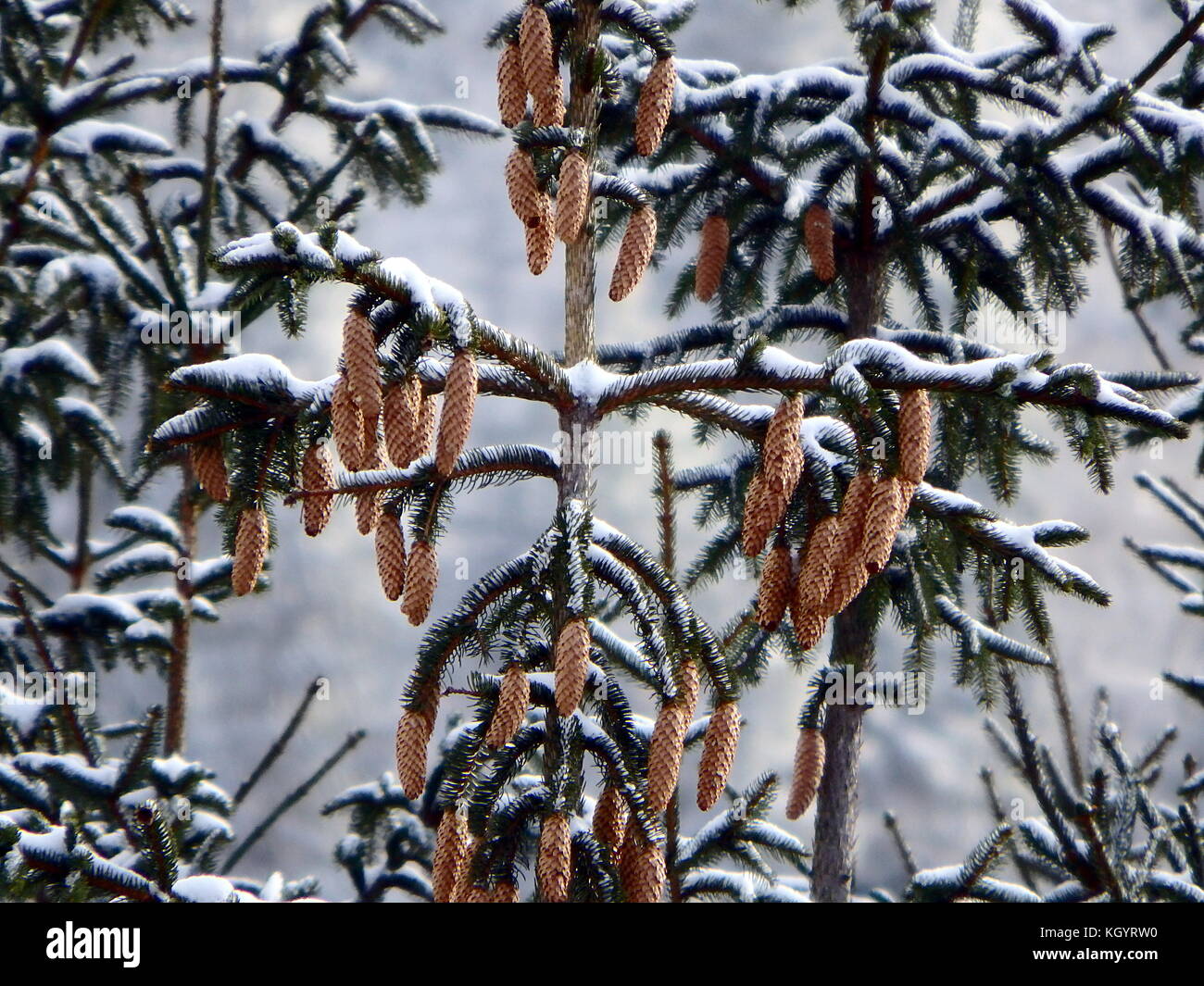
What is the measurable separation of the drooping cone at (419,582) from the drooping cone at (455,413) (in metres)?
0.26

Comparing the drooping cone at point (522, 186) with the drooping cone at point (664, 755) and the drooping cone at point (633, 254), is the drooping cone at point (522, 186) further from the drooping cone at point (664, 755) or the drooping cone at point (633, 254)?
the drooping cone at point (664, 755)

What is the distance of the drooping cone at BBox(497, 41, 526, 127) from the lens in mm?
2936

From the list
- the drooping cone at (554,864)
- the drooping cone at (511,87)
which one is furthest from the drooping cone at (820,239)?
the drooping cone at (554,864)

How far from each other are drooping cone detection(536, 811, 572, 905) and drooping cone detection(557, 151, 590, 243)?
1.31 metres

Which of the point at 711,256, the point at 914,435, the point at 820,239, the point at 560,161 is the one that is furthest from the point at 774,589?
the point at 820,239

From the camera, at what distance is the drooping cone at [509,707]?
97.1 inches

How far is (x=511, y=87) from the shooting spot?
2934 mm

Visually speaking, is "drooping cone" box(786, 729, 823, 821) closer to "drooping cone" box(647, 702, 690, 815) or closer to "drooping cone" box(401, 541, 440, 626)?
"drooping cone" box(647, 702, 690, 815)

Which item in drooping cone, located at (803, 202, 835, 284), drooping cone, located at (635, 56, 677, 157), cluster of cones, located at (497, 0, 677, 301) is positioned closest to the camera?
cluster of cones, located at (497, 0, 677, 301)

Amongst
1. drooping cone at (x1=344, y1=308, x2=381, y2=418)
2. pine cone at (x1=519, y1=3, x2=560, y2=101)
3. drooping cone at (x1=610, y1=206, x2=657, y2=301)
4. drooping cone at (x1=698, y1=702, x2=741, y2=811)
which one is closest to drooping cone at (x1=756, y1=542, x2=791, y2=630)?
drooping cone at (x1=698, y1=702, x2=741, y2=811)

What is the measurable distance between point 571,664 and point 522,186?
44.7 inches

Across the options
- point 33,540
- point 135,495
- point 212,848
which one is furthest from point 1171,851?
point 33,540

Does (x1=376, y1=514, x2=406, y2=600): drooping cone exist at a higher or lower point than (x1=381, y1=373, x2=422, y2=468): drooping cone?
lower
